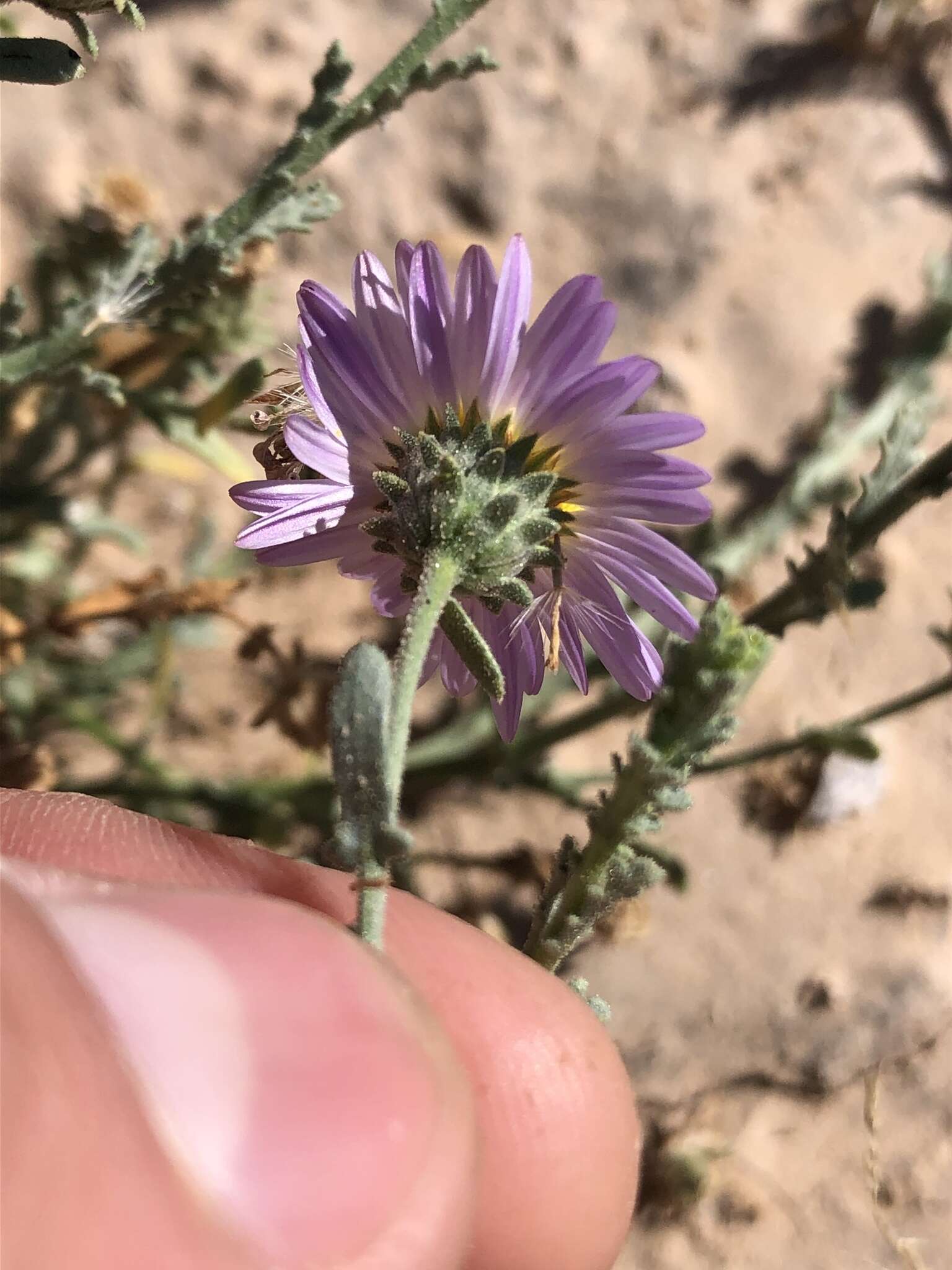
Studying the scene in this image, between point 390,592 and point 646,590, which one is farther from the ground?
point 646,590

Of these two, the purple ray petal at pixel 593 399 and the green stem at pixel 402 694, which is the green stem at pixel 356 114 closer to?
the purple ray petal at pixel 593 399

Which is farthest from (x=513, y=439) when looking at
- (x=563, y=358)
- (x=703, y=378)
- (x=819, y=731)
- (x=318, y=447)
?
(x=703, y=378)

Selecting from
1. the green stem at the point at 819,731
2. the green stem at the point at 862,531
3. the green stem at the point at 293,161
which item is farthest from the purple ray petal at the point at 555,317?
the green stem at the point at 819,731

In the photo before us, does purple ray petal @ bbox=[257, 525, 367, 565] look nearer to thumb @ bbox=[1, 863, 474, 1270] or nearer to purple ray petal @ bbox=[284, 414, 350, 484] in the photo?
purple ray petal @ bbox=[284, 414, 350, 484]

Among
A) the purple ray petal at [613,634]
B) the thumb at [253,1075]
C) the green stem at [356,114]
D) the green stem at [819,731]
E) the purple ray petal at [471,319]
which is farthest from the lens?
the green stem at [819,731]

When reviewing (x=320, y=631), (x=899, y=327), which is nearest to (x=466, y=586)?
(x=320, y=631)

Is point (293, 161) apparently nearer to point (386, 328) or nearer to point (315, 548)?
point (386, 328)

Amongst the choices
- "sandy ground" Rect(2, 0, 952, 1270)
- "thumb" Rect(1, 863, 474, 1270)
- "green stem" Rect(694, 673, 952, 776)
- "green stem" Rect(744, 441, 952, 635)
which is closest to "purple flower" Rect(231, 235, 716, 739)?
"thumb" Rect(1, 863, 474, 1270)
